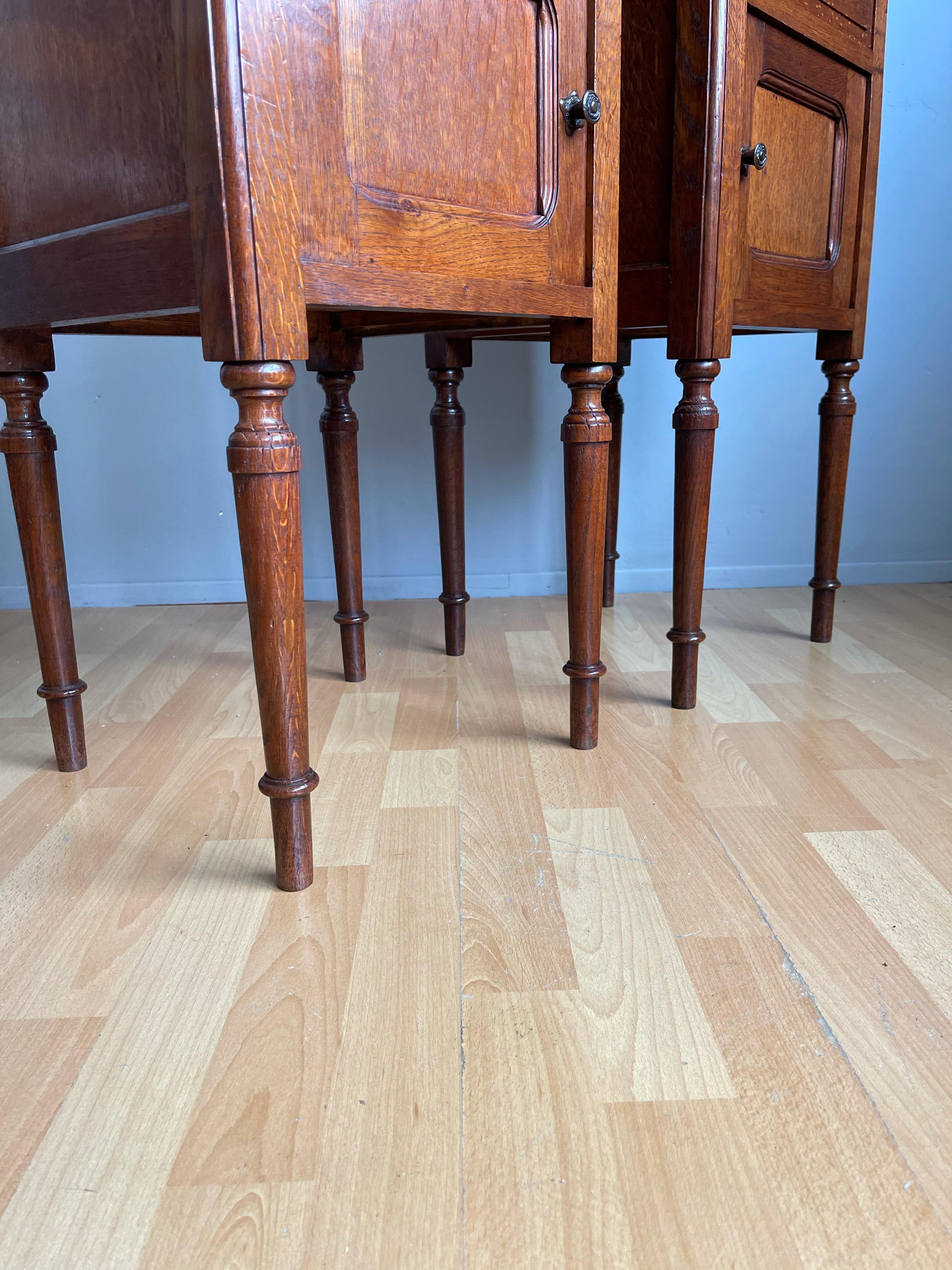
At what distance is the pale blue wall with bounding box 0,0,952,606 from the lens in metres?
1.92

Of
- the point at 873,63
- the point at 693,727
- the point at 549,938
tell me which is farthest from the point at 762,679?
the point at 873,63

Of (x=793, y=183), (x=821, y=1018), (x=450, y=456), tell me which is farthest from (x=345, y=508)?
(x=821, y=1018)

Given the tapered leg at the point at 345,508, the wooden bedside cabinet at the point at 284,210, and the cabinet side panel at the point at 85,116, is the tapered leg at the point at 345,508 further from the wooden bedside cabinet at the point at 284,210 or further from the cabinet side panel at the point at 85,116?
the cabinet side panel at the point at 85,116

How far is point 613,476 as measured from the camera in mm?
1819

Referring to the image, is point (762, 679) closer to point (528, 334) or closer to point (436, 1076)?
point (528, 334)

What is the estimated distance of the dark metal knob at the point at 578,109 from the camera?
3.24ft

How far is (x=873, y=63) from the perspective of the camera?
4.70 feet

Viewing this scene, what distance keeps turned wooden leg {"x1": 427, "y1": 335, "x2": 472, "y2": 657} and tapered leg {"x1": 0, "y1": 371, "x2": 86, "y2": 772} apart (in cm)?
59

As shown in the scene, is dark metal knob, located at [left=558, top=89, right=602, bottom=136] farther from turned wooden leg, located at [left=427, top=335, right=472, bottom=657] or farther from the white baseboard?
the white baseboard

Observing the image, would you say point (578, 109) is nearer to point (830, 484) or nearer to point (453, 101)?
point (453, 101)

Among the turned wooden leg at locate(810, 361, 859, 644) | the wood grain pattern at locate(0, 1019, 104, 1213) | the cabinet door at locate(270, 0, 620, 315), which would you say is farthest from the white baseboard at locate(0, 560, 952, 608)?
the wood grain pattern at locate(0, 1019, 104, 1213)

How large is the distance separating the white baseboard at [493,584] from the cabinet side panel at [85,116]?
1.09 m

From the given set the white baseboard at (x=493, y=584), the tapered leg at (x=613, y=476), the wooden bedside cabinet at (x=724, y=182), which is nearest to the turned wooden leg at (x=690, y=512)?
the wooden bedside cabinet at (x=724, y=182)

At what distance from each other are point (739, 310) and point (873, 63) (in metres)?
0.55
